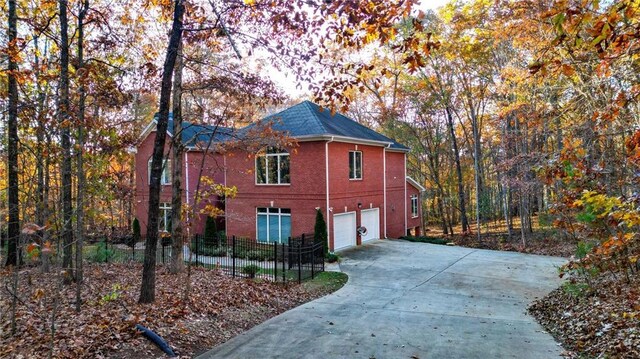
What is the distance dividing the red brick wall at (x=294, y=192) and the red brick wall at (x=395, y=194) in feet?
21.8

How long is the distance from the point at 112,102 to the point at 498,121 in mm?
20598

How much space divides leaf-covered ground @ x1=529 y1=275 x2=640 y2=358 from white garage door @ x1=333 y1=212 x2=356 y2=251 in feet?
31.0

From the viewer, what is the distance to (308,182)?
57.5ft

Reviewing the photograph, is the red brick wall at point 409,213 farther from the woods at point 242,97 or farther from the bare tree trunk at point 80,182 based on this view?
the bare tree trunk at point 80,182

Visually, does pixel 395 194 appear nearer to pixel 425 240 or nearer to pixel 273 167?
pixel 425 240

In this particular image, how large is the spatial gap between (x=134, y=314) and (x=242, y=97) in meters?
6.20

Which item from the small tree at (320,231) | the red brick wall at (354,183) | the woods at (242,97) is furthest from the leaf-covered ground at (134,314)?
the red brick wall at (354,183)

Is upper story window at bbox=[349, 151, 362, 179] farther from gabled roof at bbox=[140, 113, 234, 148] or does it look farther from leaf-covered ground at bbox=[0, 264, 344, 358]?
leaf-covered ground at bbox=[0, 264, 344, 358]

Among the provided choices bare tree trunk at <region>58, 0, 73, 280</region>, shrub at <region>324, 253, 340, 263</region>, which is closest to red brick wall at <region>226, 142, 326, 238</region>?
shrub at <region>324, 253, 340, 263</region>

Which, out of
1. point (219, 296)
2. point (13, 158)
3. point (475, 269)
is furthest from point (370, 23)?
point (475, 269)

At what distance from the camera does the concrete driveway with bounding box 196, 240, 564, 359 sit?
628 centimetres

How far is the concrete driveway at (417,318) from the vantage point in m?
6.28

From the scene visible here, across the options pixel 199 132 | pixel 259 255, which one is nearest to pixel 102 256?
pixel 259 255

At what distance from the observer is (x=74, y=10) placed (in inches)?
409
